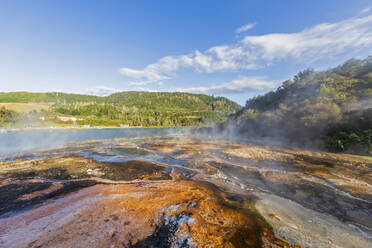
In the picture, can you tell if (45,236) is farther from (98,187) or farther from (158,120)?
Answer: (158,120)

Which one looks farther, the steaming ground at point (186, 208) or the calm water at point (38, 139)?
the calm water at point (38, 139)

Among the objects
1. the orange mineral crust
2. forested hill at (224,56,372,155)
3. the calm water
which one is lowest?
the calm water

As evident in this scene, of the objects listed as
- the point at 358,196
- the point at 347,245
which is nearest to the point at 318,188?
the point at 358,196

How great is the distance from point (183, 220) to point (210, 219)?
1.19m

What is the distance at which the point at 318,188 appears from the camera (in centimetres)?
1042

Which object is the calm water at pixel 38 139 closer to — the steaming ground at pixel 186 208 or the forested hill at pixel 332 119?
the steaming ground at pixel 186 208

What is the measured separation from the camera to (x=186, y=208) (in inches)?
302

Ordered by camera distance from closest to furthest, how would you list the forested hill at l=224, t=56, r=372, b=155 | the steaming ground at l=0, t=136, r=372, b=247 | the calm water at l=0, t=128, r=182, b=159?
the steaming ground at l=0, t=136, r=372, b=247
the forested hill at l=224, t=56, r=372, b=155
the calm water at l=0, t=128, r=182, b=159

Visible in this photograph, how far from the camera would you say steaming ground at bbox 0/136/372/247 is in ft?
18.7

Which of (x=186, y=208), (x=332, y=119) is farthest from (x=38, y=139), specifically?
(x=332, y=119)

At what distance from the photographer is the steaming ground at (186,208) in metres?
5.69

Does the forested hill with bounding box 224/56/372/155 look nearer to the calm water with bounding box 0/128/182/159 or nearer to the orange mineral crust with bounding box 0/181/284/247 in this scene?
the orange mineral crust with bounding box 0/181/284/247

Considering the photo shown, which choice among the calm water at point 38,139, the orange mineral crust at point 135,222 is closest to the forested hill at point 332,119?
the orange mineral crust at point 135,222

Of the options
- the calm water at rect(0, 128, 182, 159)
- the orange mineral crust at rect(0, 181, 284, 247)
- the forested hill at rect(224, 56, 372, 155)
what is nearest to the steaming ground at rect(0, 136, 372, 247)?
the orange mineral crust at rect(0, 181, 284, 247)
